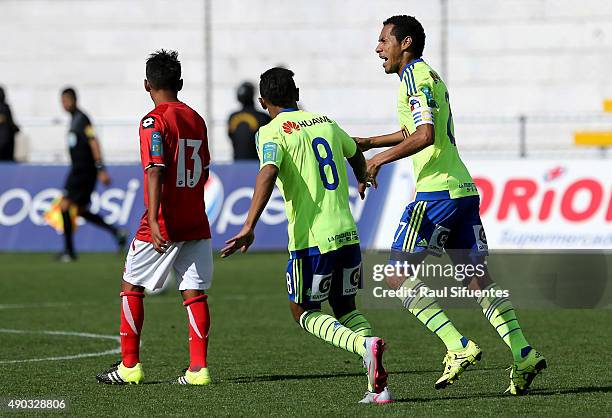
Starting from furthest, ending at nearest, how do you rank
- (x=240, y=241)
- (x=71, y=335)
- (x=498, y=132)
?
1. (x=498, y=132)
2. (x=71, y=335)
3. (x=240, y=241)

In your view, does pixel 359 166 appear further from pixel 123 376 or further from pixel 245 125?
pixel 245 125

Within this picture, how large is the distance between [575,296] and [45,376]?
6.93 m

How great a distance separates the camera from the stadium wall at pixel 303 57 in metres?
28.3

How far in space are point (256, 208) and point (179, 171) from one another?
1070mm

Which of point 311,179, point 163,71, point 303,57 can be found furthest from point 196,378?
point 303,57

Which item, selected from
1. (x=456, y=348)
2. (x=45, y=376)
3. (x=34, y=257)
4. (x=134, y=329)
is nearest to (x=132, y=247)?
(x=134, y=329)

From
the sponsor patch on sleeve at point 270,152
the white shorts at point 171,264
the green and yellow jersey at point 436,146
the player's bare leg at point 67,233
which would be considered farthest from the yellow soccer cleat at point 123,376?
the player's bare leg at point 67,233

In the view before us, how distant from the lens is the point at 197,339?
913cm

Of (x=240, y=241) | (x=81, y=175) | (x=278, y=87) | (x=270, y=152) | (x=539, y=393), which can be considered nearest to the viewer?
(x=240, y=241)

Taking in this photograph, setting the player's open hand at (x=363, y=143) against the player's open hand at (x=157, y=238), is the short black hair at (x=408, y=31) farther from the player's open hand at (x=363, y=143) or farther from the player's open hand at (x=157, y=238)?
the player's open hand at (x=157, y=238)

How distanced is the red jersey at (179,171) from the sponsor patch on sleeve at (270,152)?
0.91 m

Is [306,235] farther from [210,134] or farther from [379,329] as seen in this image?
[210,134]

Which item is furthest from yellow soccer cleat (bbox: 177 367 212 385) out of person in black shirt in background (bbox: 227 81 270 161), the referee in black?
person in black shirt in background (bbox: 227 81 270 161)

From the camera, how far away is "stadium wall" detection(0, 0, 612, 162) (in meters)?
28.3
